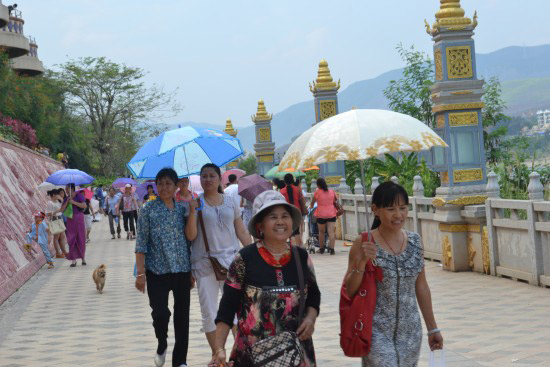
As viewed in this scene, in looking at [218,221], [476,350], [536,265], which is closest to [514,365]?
[476,350]

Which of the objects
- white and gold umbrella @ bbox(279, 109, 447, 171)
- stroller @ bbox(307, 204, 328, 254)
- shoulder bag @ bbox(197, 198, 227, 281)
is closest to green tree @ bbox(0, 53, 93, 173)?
stroller @ bbox(307, 204, 328, 254)

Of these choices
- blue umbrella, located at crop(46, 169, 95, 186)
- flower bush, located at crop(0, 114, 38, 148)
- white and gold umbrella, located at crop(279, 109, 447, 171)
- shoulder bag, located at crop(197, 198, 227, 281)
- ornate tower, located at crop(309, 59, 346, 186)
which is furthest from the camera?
flower bush, located at crop(0, 114, 38, 148)

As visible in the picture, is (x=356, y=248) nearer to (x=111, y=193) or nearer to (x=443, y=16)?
(x=443, y=16)

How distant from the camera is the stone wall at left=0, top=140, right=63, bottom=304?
16.0 metres

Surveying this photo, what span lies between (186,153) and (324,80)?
18174mm

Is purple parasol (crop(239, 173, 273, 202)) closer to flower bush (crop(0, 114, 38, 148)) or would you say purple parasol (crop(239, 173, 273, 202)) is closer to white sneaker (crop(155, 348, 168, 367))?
white sneaker (crop(155, 348, 168, 367))

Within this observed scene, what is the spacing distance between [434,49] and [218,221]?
7896mm

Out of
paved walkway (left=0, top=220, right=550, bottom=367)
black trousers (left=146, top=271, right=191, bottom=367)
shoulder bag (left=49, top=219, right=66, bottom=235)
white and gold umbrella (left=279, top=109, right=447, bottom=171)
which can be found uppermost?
white and gold umbrella (left=279, top=109, right=447, bottom=171)

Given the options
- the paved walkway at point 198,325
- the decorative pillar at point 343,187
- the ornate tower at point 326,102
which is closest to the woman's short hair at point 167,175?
the paved walkway at point 198,325

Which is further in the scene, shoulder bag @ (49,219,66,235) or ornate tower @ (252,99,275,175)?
ornate tower @ (252,99,275,175)

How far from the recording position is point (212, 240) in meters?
7.59

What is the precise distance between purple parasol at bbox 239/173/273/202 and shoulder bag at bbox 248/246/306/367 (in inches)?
356

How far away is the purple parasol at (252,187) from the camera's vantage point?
13.6 metres

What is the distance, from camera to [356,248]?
486cm
